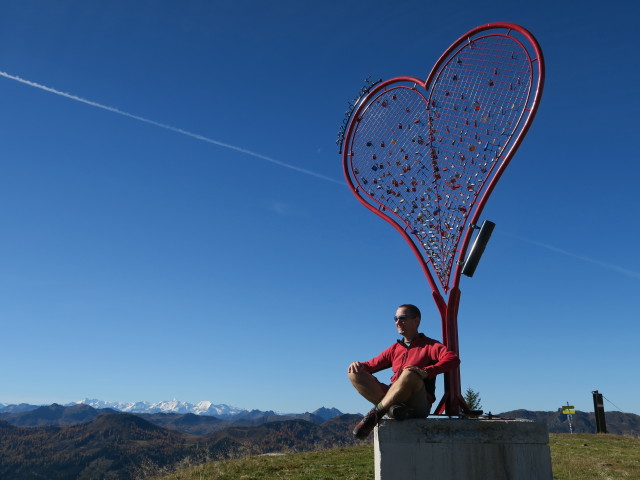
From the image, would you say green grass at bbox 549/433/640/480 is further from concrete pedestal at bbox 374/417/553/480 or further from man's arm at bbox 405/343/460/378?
man's arm at bbox 405/343/460/378

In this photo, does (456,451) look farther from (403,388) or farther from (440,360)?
(440,360)

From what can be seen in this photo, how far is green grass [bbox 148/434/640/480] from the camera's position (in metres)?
15.2

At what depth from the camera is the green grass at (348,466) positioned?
15.2 meters

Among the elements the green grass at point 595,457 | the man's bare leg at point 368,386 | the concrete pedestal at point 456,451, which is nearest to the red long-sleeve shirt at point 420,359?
the man's bare leg at point 368,386

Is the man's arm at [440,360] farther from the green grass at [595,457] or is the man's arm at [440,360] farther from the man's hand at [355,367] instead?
the green grass at [595,457]

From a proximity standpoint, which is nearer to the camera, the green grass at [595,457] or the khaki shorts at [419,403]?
the khaki shorts at [419,403]

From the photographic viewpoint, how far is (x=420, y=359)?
712 cm

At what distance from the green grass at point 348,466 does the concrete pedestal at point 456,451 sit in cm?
893

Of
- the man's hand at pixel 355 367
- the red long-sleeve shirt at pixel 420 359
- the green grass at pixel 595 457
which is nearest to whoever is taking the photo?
the red long-sleeve shirt at pixel 420 359

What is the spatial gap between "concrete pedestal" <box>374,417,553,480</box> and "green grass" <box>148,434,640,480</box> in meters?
8.93

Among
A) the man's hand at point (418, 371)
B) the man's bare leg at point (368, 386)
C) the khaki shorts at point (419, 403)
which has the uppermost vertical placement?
the man's hand at point (418, 371)

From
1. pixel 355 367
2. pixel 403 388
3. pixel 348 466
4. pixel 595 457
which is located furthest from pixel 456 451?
pixel 595 457

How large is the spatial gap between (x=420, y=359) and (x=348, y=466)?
37.0 ft

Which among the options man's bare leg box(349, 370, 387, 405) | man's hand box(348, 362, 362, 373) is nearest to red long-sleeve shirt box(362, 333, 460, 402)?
man's hand box(348, 362, 362, 373)
